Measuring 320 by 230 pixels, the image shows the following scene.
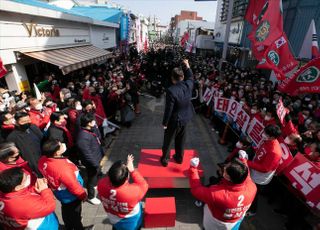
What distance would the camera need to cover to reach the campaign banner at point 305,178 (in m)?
3.07

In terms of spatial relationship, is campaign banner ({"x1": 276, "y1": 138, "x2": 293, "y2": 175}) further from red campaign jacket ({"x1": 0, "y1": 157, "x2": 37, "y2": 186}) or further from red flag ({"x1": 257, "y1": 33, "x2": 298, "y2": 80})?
red campaign jacket ({"x1": 0, "y1": 157, "x2": 37, "y2": 186})

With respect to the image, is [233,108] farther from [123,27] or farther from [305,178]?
[123,27]

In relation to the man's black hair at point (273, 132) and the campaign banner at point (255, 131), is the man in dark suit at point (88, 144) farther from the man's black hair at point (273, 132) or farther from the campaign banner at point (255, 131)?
the campaign banner at point (255, 131)

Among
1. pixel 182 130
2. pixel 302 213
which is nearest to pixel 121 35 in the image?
pixel 182 130

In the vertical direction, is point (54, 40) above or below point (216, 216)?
above

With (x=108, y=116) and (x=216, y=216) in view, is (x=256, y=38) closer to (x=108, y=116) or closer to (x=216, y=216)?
(x=108, y=116)

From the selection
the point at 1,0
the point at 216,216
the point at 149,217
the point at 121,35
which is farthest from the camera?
the point at 121,35

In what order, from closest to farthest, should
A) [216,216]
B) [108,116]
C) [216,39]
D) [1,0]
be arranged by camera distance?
[216,216] → [1,0] → [108,116] → [216,39]

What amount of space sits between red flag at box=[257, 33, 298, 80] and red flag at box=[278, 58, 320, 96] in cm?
50

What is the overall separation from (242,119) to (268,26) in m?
3.75

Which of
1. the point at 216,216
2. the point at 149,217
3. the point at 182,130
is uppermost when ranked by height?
the point at 182,130

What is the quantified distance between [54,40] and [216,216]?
387 inches

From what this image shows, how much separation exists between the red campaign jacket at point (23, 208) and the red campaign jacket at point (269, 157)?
318cm

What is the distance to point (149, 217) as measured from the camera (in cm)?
330
